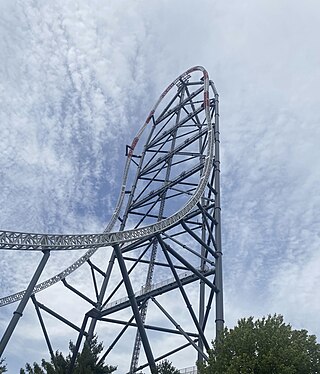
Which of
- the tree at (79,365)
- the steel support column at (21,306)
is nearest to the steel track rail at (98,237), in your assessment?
the steel support column at (21,306)

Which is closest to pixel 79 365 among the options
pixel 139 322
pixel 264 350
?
pixel 139 322

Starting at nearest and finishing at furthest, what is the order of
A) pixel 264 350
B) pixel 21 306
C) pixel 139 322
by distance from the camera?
pixel 264 350 → pixel 21 306 → pixel 139 322

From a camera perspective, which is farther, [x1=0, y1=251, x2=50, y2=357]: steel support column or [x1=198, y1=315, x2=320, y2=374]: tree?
[x1=0, y1=251, x2=50, y2=357]: steel support column

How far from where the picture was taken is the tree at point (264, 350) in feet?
34.4

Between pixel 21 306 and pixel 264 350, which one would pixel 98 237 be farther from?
pixel 264 350

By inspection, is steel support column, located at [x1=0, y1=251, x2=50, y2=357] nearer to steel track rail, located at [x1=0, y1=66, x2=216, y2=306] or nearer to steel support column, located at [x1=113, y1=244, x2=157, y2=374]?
steel track rail, located at [x1=0, y1=66, x2=216, y2=306]

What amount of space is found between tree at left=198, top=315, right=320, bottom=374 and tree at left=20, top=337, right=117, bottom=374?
3801 mm

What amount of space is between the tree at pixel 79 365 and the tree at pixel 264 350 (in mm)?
3801

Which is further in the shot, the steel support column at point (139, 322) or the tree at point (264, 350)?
the steel support column at point (139, 322)

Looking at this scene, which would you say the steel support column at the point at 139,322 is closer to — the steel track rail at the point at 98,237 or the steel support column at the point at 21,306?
the steel track rail at the point at 98,237

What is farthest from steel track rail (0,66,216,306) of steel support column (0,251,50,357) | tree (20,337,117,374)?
tree (20,337,117,374)

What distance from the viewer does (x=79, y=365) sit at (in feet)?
44.8

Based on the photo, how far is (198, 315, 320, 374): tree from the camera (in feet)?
34.4

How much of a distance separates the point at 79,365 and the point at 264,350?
227 inches
